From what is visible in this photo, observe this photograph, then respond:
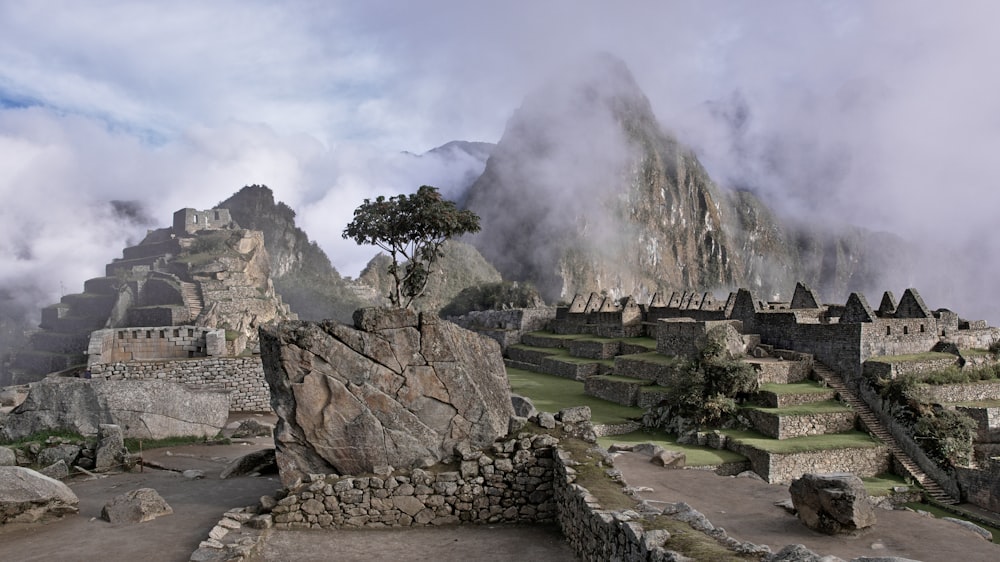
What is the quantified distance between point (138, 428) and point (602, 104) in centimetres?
18611

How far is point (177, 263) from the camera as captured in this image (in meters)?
49.8

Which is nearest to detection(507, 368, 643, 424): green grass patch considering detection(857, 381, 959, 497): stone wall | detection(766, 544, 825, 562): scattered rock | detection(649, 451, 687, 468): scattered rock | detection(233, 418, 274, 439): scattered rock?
detection(649, 451, 687, 468): scattered rock

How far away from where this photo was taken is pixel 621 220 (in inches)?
7101

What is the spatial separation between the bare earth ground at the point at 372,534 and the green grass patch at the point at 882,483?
558 cm

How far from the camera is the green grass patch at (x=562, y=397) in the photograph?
84.6ft

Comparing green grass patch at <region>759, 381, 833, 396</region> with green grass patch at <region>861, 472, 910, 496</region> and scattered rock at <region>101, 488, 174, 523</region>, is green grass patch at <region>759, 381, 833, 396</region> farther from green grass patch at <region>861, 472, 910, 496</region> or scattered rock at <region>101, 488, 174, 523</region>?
scattered rock at <region>101, 488, 174, 523</region>

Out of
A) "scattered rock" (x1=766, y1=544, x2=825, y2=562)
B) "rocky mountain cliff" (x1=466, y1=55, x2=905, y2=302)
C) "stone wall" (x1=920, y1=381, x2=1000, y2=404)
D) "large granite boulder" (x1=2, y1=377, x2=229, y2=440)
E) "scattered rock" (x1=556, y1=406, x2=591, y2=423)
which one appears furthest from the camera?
"rocky mountain cliff" (x1=466, y1=55, x2=905, y2=302)

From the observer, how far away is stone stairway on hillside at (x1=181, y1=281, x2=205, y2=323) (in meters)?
42.9

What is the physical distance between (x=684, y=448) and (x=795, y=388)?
575cm

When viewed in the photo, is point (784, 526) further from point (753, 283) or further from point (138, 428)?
point (753, 283)

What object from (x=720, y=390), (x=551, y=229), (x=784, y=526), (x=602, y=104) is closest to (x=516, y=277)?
(x=551, y=229)

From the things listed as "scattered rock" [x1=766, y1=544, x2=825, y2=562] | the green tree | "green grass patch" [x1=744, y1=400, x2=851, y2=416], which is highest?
the green tree

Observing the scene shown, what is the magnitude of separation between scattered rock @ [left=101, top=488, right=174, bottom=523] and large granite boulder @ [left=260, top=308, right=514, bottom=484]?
1.90 metres

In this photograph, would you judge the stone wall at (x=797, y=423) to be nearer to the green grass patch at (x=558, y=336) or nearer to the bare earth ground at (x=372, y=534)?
the bare earth ground at (x=372, y=534)
